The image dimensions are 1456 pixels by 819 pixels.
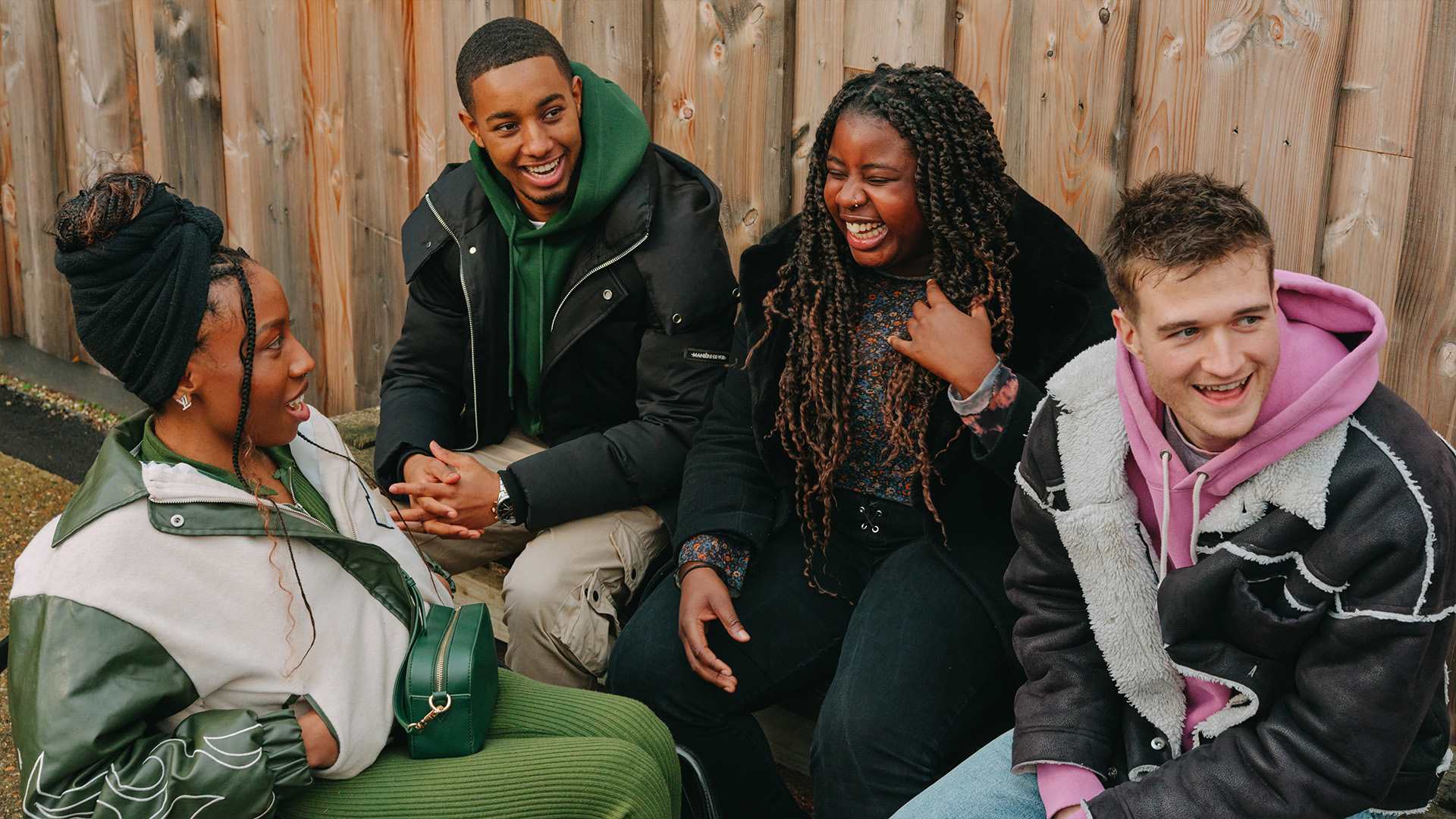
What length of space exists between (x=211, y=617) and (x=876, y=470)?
1354 mm

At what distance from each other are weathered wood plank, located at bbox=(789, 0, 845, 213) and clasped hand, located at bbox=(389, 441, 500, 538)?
106cm

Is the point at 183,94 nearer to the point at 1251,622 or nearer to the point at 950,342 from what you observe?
the point at 950,342

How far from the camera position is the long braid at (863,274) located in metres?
2.86

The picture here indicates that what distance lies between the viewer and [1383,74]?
266 cm

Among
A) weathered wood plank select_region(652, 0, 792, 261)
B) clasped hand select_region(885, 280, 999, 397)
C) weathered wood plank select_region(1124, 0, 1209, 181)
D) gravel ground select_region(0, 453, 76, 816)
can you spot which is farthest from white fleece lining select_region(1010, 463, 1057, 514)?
gravel ground select_region(0, 453, 76, 816)

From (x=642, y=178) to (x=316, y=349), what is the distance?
6.78 feet

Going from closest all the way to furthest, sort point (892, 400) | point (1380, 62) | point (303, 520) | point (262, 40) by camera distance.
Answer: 1. point (303, 520)
2. point (1380, 62)
3. point (892, 400)
4. point (262, 40)

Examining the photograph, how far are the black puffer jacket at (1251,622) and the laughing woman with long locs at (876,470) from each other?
0.30 meters

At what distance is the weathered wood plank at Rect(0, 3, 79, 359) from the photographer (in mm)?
5457

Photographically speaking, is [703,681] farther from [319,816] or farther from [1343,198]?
[1343,198]

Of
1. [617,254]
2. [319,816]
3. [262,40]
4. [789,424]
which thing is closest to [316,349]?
[262,40]

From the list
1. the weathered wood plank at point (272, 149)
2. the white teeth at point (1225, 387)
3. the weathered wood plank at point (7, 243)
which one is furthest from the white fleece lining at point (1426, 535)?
the weathered wood plank at point (7, 243)

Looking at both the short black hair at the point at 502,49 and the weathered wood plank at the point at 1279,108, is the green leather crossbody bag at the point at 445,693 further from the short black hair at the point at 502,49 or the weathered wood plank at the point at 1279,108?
the weathered wood plank at the point at 1279,108

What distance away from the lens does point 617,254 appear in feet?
11.0
